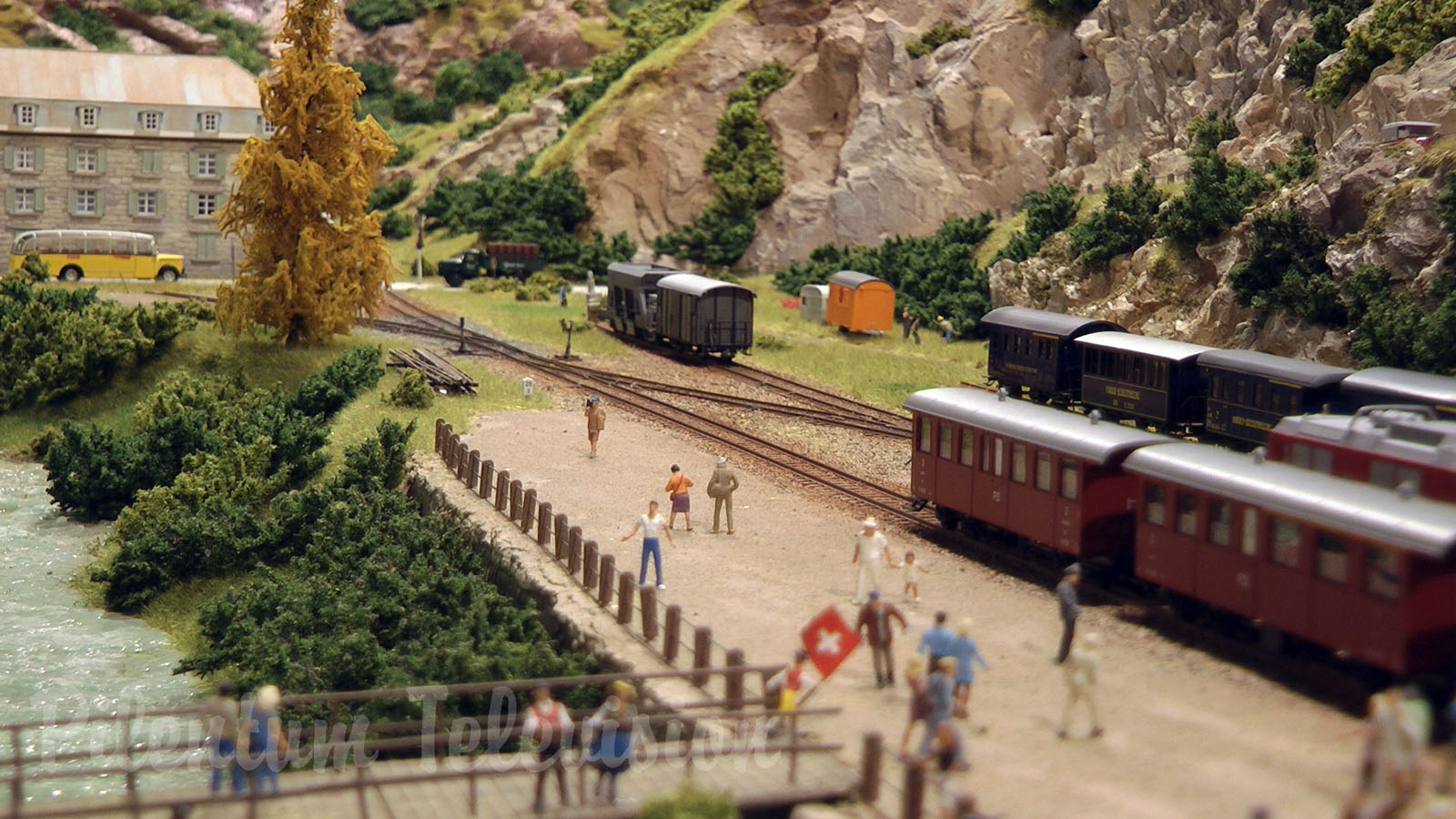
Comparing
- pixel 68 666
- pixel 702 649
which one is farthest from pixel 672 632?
pixel 68 666

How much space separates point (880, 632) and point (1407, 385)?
14946mm

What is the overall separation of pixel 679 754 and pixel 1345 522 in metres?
8.56

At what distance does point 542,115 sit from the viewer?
3391 inches

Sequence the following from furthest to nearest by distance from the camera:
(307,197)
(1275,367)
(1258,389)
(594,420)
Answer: (307,197), (594,420), (1258,389), (1275,367)

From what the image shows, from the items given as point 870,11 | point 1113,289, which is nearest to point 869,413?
point 1113,289

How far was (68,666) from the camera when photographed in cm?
2834

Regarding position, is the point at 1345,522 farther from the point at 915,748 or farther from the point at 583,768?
the point at 583,768

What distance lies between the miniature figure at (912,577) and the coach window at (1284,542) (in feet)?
17.1

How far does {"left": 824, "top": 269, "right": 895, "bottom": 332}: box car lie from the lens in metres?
54.8

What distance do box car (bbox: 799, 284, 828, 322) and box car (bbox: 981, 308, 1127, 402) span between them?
14.3 metres

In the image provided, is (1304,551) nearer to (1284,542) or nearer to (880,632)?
(1284,542)

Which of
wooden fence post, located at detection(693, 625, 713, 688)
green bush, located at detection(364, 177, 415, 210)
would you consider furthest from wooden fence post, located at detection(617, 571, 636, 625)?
green bush, located at detection(364, 177, 415, 210)

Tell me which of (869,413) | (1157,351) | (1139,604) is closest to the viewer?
(1139,604)

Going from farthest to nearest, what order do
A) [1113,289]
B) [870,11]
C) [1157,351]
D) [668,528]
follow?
[870,11], [1113,289], [1157,351], [668,528]
